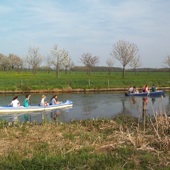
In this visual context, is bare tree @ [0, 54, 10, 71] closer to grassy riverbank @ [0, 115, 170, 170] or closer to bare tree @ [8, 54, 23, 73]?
bare tree @ [8, 54, 23, 73]

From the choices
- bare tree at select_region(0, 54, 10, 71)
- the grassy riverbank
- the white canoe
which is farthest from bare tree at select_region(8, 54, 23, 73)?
the grassy riverbank

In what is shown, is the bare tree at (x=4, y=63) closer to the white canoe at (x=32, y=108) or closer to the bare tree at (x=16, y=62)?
the bare tree at (x=16, y=62)

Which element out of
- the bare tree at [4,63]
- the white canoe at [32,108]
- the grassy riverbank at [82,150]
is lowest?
the white canoe at [32,108]

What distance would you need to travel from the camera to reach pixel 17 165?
326 inches

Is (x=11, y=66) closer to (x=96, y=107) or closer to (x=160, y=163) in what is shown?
(x=96, y=107)

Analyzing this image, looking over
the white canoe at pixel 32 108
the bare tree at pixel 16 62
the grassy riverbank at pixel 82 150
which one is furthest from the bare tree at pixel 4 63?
the grassy riverbank at pixel 82 150

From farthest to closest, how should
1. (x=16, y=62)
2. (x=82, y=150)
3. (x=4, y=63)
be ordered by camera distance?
(x=4, y=63)
(x=16, y=62)
(x=82, y=150)

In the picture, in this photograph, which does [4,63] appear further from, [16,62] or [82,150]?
[82,150]

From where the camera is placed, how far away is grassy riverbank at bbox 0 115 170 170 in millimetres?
8266

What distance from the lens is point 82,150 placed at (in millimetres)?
9398

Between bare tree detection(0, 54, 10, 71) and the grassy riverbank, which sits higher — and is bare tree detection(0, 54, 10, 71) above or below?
above

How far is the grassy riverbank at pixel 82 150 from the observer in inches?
325

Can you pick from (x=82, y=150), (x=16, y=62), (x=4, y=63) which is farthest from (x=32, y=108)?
(x=4, y=63)

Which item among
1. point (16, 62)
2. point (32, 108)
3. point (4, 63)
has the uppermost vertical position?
point (16, 62)
